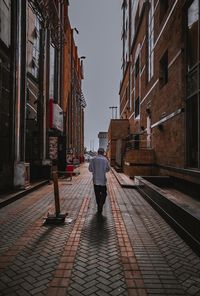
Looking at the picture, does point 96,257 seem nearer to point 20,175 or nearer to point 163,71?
point 20,175

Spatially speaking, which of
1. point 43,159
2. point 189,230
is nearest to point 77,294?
point 189,230

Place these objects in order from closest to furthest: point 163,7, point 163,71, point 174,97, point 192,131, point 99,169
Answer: point 99,169
point 192,131
point 174,97
point 163,71
point 163,7

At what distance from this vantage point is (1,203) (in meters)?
9.88

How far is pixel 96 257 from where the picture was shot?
521 centimetres

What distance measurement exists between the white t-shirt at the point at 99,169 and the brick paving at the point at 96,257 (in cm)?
103

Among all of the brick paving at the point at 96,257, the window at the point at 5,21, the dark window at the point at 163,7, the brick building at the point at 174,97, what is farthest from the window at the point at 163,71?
the brick paving at the point at 96,257

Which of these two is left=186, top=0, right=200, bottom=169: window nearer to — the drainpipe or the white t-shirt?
the white t-shirt

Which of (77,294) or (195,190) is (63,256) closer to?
(77,294)

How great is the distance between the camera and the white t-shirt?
30.5 ft

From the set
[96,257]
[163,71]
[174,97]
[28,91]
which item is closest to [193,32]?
[174,97]

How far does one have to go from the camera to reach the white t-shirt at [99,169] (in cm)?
929

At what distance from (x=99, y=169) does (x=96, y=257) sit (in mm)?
4353

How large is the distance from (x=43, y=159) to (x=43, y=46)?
6.87 meters

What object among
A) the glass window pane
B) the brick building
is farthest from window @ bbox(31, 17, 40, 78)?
the glass window pane
